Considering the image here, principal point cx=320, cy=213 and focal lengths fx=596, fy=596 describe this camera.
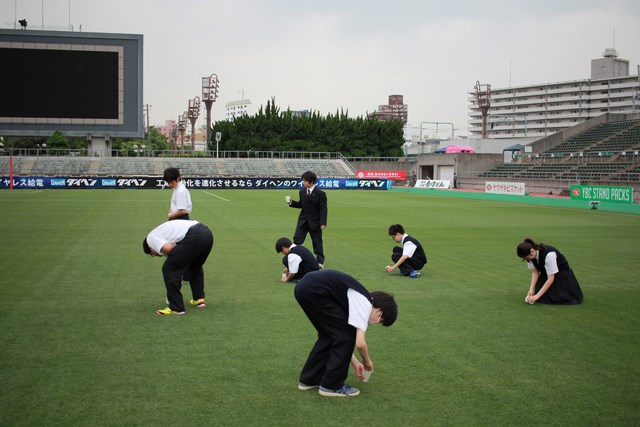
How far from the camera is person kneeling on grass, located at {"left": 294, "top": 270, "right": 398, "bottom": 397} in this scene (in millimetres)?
5086

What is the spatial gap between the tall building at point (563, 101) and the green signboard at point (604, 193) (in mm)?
76989

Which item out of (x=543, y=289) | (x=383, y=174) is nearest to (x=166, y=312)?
(x=543, y=289)

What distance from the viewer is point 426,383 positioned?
5.73 meters

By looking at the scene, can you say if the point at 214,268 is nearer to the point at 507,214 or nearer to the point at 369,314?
the point at 369,314

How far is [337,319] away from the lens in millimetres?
5309

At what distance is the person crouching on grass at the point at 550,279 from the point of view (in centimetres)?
877

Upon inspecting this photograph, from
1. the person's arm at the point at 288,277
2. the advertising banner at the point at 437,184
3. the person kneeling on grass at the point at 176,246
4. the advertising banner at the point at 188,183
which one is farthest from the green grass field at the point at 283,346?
the advertising banner at the point at 437,184

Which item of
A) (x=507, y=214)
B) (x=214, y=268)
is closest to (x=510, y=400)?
(x=214, y=268)

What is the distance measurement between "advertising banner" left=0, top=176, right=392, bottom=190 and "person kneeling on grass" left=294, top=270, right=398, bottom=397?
4790 centimetres

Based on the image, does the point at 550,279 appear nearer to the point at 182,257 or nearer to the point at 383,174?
the point at 182,257

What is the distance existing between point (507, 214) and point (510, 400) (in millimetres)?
23901

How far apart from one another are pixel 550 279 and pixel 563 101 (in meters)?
134

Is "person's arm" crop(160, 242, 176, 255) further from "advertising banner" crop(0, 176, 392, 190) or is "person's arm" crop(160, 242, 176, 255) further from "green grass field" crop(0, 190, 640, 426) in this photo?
"advertising banner" crop(0, 176, 392, 190)

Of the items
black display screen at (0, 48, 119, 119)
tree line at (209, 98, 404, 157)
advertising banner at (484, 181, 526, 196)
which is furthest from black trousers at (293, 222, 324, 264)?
tree line at (209, 98, 404, 157)
